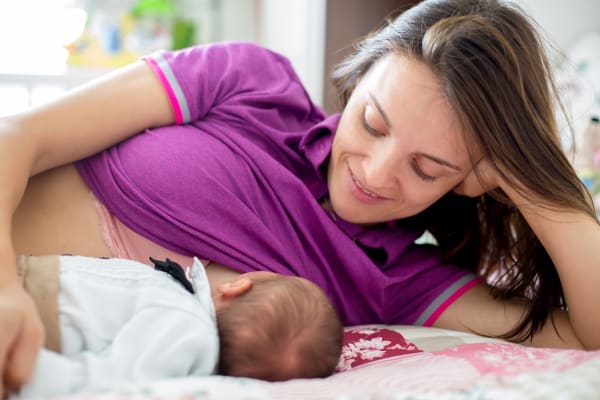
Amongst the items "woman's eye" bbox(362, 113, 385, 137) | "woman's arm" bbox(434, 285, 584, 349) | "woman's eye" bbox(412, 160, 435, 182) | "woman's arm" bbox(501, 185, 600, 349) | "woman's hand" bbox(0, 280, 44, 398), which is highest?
"woman's eye" bbox(362, 113, 385, 137)

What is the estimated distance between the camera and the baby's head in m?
0.81

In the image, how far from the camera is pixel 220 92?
1253 millimetres

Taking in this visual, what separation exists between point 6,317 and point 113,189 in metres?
0.45

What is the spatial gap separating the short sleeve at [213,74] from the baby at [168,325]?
1.31 feet

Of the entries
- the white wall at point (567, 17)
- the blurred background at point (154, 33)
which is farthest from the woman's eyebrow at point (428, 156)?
the white wall at point (567, 17)

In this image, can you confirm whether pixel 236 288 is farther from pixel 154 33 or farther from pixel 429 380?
pixel 154 33

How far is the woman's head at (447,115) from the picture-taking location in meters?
1.06

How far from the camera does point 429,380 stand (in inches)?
30.5

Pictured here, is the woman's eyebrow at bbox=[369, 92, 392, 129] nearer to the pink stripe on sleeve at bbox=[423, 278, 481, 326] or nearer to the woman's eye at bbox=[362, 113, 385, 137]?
the woman's eye at bbox=[362, 113, 385, 137]

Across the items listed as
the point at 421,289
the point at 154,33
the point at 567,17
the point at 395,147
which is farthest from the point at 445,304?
the point at 154,33

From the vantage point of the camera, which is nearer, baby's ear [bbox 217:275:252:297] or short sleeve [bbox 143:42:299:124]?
baby's ear [bbox 217:275:252:297]

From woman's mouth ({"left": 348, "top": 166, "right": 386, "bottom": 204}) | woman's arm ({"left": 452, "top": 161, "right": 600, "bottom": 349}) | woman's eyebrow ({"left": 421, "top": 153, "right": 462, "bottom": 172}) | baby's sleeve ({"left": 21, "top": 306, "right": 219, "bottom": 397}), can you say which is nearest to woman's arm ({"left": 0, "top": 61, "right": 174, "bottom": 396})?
baby's sleeve ({"left": 21, "top": 306, "right": 219, "bottom": 397})

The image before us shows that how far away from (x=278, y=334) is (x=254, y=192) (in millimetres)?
379

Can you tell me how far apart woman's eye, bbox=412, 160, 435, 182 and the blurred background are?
1.43 metres
